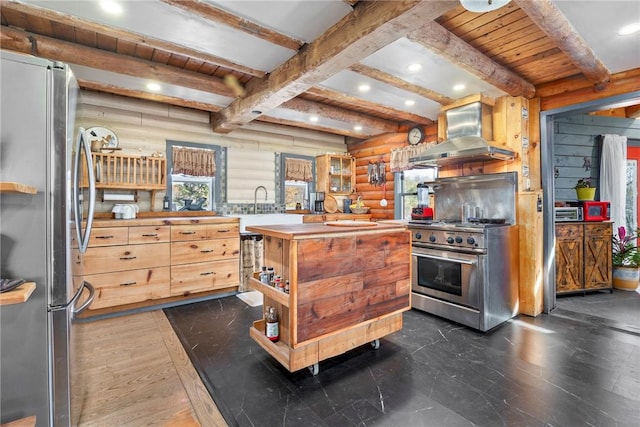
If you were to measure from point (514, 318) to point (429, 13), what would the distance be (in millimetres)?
3261

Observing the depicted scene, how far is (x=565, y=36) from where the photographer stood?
2311mm

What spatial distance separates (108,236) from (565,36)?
466 cm

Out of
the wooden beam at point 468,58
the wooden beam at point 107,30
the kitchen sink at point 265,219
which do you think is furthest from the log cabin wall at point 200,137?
the wooden beam at point 468,58

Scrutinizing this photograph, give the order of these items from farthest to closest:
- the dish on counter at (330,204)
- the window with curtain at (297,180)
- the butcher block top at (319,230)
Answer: the dish on counter at (330,204)
the window with curtain at (297,180)
the butcher block top at (319,230)

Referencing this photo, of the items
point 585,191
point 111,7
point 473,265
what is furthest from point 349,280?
Answer: point 585,191

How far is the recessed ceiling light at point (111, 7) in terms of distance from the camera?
199 centimetres

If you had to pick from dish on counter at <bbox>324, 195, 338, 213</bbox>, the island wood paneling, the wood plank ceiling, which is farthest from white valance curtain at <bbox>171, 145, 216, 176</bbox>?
the island wood paneling

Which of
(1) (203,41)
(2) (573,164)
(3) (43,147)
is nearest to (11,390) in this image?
(3) (43,147)

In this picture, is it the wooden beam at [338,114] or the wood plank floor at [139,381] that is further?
the wooden beam at [338,114]

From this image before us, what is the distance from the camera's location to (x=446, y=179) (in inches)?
160

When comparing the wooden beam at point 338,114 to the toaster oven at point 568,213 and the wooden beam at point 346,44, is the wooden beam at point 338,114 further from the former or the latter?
the toaster oven at point 568,213

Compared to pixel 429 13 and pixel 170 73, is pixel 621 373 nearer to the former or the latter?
pixel 429 13

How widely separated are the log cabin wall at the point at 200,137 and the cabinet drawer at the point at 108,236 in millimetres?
785

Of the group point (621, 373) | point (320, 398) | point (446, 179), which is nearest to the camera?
point (320, 398)
